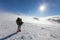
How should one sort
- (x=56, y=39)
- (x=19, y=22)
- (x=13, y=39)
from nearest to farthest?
(x=13, y=39)
(x=56, y=39)
(x=19, y=22)

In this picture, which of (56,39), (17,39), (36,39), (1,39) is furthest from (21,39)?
(56,39)

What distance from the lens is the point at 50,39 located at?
459 inches

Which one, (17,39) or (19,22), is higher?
(19,22)

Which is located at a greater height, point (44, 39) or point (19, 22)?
point (19, 22)

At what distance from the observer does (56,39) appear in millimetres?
11875

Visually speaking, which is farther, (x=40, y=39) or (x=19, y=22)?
(x=19, y=22)

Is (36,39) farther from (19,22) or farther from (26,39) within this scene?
(19,22)

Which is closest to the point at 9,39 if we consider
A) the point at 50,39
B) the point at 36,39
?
the point at 36,39

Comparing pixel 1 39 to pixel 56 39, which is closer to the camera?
pixel 1 39

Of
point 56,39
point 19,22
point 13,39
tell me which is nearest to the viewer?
point 13,39

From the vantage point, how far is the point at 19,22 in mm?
14406

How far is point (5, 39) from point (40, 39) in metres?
5.73

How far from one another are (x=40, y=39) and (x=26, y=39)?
235cm

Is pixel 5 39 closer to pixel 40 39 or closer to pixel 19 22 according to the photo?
pixel 19 22
